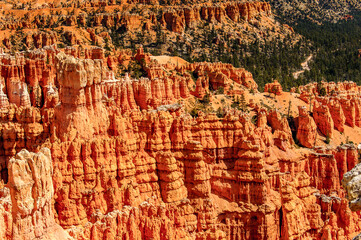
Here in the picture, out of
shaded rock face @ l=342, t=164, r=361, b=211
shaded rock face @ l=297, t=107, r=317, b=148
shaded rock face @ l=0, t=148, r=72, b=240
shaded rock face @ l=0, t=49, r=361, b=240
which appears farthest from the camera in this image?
shaded rock face @ l=297, t=107, r=317, b=148

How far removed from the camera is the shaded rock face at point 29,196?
17.2m

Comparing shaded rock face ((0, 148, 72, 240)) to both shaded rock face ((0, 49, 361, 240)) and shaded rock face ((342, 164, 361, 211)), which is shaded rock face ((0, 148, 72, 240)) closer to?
shaded rock face ((0, 49, 361, 240))

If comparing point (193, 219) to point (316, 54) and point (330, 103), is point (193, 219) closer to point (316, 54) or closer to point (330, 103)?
point (330, 103)

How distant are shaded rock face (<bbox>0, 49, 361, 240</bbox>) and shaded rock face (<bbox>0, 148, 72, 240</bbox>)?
4993 mm

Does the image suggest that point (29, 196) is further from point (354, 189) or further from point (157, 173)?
point (157, 173)

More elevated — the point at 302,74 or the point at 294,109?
the point at 302,74

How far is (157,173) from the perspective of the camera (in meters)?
33.1

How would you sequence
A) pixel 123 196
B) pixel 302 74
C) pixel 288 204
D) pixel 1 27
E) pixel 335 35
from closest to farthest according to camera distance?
1. pixel 123 196
2. pixel 288 204
3. pixel 1 27
4. pixel 302 74
5. pixel 335 35

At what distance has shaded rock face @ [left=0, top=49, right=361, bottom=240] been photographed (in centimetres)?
2783

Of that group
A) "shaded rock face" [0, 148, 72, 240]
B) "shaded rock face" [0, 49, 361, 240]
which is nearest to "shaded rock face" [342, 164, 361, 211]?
"shaded rock face" [0, 148, 72, 240]

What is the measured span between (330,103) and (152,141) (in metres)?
46.9

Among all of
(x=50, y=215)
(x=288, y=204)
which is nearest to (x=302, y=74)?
(x=288, y=204)

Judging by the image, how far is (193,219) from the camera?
32156mm

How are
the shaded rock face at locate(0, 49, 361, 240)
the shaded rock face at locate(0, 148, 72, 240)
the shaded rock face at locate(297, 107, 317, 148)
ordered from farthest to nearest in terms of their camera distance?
the shaded rock face at locate(297, 107, 317, 148)
the shaded rock face at locate(0, 49, 361, 240)
the shaded rock face at locate(0, 148, 72, 240)
